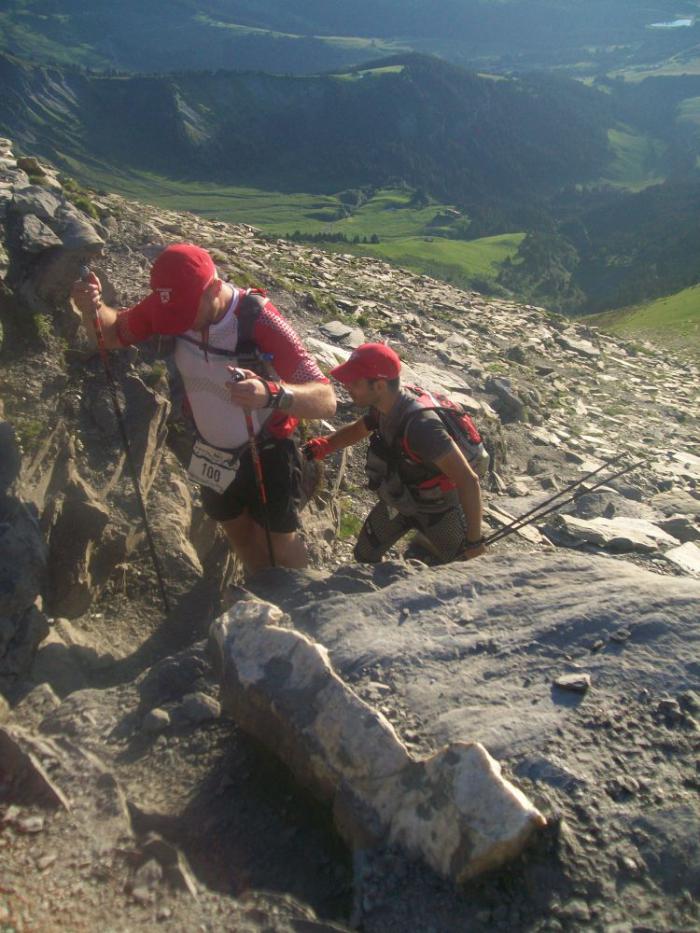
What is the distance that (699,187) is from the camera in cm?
13738

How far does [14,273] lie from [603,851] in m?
6.76

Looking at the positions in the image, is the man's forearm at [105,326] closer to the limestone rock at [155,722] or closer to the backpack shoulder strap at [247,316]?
the backpack shoulder strap at [247,316]

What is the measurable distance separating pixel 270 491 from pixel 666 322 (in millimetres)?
43794

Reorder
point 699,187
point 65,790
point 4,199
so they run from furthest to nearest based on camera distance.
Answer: point 699,187 → point 4,199 → point 65,790

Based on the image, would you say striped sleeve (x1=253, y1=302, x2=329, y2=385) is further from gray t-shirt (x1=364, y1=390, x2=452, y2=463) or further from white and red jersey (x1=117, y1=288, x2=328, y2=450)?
gray t-shirt (x1=364, y1=390, x2=452, y2=463)

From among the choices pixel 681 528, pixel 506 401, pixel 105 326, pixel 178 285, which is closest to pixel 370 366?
pixel 178 285

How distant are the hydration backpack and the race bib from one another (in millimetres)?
1540

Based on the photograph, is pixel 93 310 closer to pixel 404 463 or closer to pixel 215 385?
pixel 215 385

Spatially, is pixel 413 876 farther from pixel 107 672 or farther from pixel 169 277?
pixel 169 277

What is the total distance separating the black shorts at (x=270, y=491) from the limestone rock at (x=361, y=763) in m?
1.16

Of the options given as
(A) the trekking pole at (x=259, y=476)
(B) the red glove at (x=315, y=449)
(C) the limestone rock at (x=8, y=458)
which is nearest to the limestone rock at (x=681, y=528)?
(B) the red glove at (x=315, y=449)

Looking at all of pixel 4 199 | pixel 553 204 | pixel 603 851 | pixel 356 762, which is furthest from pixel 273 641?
pixel 553 204

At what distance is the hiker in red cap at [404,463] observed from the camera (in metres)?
6.64

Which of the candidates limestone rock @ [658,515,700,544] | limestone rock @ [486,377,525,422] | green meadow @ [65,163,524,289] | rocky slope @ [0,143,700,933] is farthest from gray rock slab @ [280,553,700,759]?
green meadow @ [65,163,524,289]
